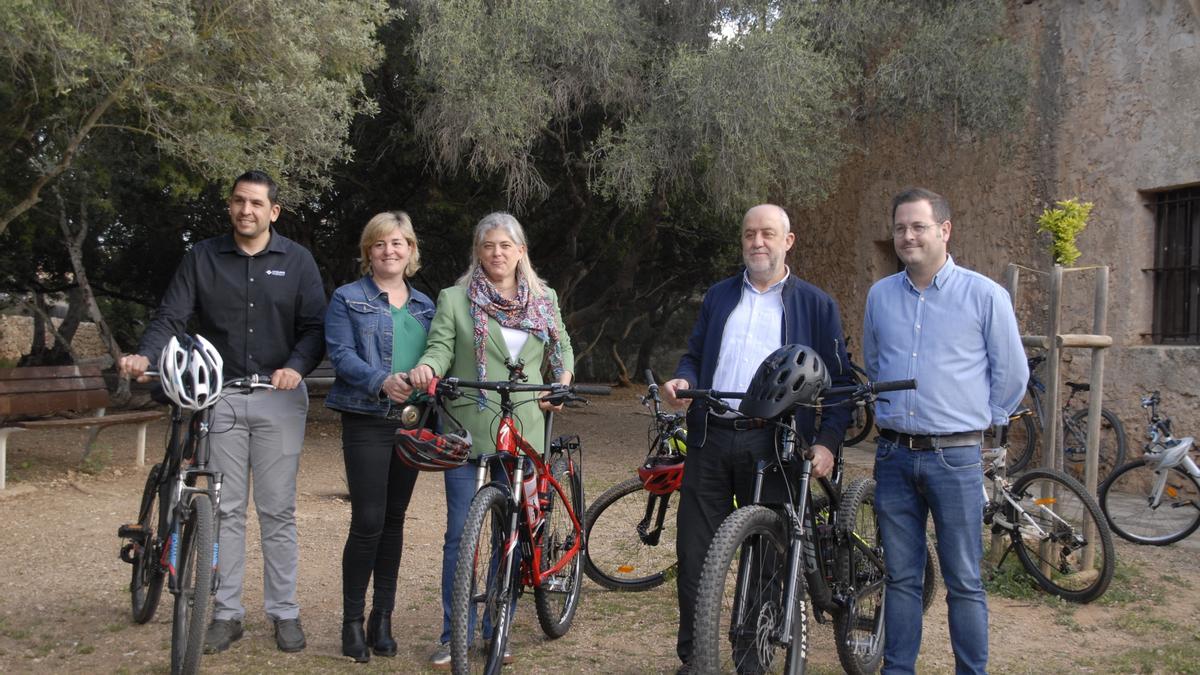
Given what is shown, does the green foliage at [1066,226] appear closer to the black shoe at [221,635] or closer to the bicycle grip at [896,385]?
the bicycle grip at [896,385]

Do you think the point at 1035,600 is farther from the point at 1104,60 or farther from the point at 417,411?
the point at 1104,60

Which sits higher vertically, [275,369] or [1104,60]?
[1104,60]

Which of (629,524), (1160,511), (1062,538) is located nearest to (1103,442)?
(1160,511)

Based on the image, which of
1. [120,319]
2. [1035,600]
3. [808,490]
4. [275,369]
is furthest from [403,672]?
[120,319]

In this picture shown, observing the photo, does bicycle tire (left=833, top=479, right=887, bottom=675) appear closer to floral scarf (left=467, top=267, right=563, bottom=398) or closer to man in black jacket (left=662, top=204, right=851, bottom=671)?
man in black jacket (left=662, top=204, right=851, bottom=671)

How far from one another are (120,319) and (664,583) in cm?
2190

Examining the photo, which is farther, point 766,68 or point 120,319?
point 120,319

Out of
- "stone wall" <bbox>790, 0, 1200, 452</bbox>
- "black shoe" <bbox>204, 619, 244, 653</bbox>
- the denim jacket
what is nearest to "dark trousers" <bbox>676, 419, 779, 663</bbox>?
the denim jacket

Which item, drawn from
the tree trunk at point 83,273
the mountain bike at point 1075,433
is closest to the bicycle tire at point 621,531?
the mountain bike at point 1075,433

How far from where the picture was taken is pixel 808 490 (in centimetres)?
357

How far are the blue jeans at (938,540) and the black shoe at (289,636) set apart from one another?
7.85ft

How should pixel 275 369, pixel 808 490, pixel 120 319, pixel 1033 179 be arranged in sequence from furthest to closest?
1. pixel 120 319
2. pixel 1033 179
3. pixel 275 369
4. pixel 808 490

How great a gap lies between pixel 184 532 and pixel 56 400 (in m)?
5.99

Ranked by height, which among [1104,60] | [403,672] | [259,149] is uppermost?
[1104,60]
